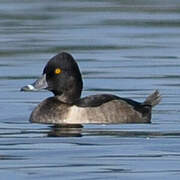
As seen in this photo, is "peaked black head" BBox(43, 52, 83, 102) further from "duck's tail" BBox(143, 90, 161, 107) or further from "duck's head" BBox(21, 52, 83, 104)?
"duck's tail" BBox(143, 90, 161, 107)

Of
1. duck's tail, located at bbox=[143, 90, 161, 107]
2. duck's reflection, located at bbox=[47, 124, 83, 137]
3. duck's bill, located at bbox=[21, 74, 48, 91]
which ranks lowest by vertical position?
duck's reflection, located at bbox=[47, 124, 83, 137]

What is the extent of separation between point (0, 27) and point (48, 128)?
42.5 ft

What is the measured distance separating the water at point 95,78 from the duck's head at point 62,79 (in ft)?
1.62

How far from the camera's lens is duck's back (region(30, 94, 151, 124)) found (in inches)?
682

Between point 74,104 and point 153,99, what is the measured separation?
3.58ft

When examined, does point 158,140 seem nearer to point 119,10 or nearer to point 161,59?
point 161,59

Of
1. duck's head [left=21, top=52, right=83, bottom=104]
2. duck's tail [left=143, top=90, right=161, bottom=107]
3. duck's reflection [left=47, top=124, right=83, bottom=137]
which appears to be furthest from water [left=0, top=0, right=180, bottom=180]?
duck's head [left=21, top=52, right=83, bottom=104]

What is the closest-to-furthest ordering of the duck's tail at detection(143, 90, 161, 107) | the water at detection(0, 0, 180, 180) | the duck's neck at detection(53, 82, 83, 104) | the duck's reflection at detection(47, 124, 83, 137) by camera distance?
the water at detection(0, 0, 180, 180)
the duck's reflection at detection(47, 124, 83, 137)
the duck's tail at detection(143, 90, 161, 107)
the duck's neck at detection(53, 82, 83, 104)

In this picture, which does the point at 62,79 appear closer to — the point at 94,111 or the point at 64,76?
the point at 64,76

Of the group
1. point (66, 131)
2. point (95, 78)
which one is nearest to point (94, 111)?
point (66, 131)

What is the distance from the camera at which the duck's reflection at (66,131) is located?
52.6 ft

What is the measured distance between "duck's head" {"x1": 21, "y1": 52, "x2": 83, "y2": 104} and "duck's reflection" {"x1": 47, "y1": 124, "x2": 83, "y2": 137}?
90cm

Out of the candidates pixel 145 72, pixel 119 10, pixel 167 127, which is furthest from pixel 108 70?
pixel 119 10

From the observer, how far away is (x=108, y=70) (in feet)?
71.4
